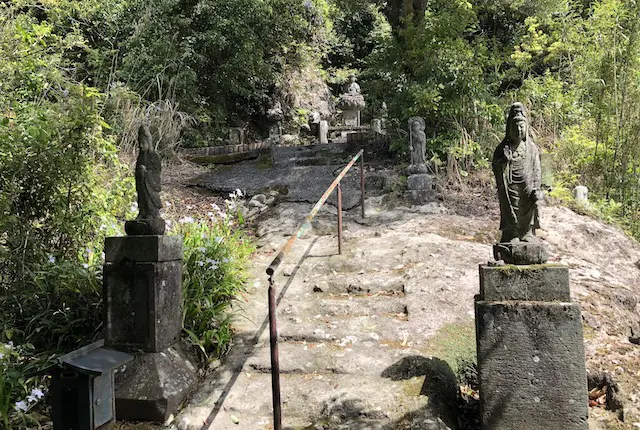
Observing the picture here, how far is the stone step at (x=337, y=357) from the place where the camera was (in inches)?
115

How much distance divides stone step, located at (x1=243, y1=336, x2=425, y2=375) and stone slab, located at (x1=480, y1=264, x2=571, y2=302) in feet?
2.71

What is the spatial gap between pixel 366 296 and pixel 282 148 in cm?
640

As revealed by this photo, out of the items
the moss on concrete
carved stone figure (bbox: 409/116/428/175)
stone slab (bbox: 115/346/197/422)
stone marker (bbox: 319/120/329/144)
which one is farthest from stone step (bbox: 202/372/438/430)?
stone marker (bbox: 319/120/329/144)

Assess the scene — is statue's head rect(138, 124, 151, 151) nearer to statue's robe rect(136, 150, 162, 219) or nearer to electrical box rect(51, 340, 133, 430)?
statue's robe rect(136, 150, 162, 219)

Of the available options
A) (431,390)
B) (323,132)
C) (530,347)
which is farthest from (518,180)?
(323,132)

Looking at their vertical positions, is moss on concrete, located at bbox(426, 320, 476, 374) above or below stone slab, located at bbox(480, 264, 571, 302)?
below

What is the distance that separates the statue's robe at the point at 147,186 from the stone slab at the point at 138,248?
0.19 m

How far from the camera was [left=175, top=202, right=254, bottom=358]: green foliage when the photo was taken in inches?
126

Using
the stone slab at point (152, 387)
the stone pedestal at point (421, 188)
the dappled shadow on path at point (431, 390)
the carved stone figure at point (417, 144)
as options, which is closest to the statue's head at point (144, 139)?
the stone slab at point (152, 387)

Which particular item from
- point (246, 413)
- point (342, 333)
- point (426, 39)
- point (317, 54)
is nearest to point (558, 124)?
point (426, 39)

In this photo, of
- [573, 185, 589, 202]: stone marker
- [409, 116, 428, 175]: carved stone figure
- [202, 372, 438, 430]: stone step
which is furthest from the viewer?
[409, 116, 428, 175]: carved stone figure

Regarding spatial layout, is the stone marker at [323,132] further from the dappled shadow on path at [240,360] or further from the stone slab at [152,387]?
the stone slab at [152,387]

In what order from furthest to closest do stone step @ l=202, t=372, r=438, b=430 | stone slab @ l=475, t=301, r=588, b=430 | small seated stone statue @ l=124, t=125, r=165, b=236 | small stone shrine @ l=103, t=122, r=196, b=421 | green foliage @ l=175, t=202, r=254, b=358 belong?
green foliage @ l=175, t=202, r=254, b=358 < small seated stone statue @ l=124, t=125, r=165, b=236 < small stone shrine @ l=103, t=122, r=196, b=421 < stone step @ l=202, t=372, r=438, b=430 < stone slab @ l=475, t=301, r=588, b=430

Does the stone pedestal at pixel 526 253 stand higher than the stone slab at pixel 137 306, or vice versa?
the stone pedestal at pixel 526 253
